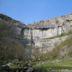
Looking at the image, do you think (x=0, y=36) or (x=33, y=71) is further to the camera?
(x=0, y=36)

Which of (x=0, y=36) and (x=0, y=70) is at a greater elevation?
(x=0, y=36)

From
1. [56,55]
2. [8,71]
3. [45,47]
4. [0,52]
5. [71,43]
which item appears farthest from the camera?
[45,47]

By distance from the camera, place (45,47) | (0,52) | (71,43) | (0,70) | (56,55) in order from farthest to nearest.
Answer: (45,47) < (71,43) < (56,55) < (0,52) < (0,70)

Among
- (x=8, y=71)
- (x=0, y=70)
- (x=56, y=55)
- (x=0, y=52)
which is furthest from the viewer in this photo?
(x=56, y=55)

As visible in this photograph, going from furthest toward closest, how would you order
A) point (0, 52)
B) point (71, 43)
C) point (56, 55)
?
point (71, 43)
point (56, 55)
point (0, 52)

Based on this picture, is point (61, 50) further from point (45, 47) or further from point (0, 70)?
point (0, 70)

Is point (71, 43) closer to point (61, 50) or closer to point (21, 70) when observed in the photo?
point (61, 50)

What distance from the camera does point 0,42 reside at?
53000 mm

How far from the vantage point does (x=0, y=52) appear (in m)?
51.3

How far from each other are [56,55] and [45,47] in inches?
2161

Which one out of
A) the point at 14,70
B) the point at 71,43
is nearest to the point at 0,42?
the point at 14,70

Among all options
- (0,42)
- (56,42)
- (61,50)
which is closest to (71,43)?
(61,50)

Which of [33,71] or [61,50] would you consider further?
[61,50]

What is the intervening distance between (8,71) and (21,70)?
2456 mm
